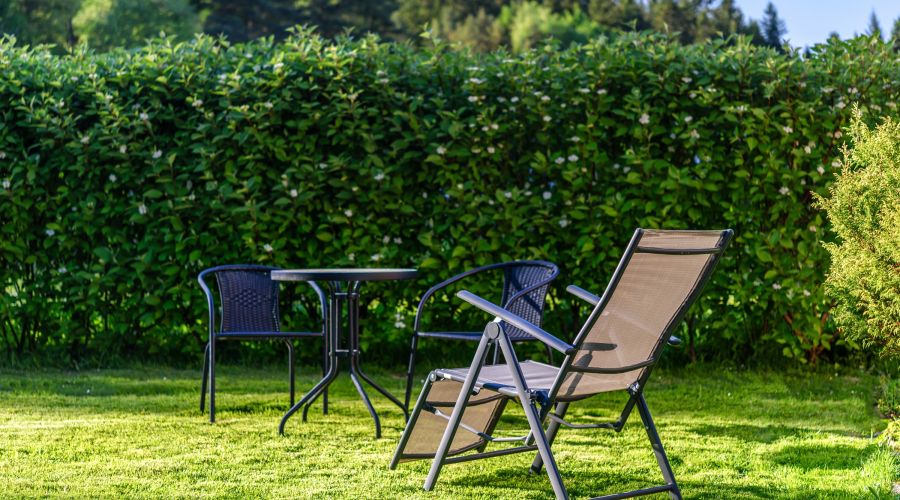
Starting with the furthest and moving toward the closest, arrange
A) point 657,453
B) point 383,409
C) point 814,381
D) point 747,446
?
point 814,381 < point 383,409 < point 747,446 < point 657,453

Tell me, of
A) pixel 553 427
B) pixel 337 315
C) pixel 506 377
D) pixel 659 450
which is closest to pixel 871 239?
pixel 659 450

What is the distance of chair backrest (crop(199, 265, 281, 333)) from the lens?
196 inches

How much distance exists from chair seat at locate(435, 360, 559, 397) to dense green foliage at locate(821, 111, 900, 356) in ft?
4.31

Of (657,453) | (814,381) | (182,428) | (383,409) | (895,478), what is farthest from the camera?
(814,381)

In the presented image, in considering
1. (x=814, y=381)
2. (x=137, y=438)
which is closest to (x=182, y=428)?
(x=137, y=438)

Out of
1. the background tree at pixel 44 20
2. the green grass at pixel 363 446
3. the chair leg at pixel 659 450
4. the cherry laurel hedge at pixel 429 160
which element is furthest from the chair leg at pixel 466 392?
the background tree at pixel 44 20

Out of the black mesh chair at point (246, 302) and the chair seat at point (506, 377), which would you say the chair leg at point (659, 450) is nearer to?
the chair seat at point (506, 377)

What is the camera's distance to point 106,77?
19.8 feet

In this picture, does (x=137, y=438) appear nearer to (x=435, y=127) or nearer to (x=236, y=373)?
(x=236, y=373)

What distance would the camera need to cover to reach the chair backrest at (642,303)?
9.67ft

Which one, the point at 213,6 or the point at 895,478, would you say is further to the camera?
the point at 213,6

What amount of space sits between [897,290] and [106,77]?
15.0 ft

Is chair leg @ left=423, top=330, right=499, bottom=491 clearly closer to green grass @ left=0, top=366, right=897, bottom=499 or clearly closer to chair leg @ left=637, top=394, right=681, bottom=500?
green grass @ left=0, top=366, right=897, bottom=499

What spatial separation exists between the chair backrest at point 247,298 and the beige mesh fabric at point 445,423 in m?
1.59
